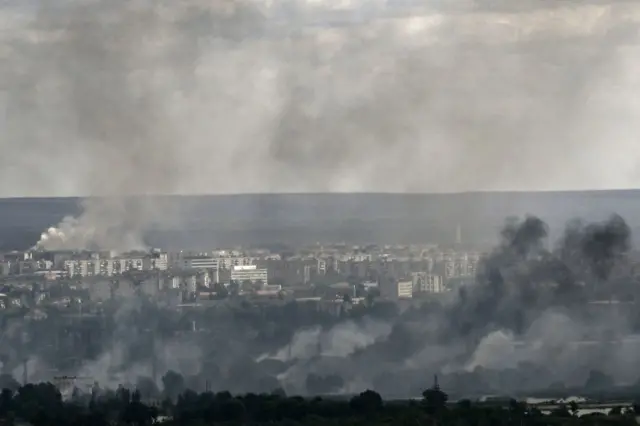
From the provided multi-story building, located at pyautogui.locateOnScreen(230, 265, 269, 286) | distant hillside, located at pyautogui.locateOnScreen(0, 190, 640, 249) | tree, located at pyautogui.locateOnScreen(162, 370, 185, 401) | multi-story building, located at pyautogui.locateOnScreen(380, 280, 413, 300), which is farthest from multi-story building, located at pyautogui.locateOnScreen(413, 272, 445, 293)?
tree, located at pyautogui.locateOnScreen(162, 370, 185, 401)

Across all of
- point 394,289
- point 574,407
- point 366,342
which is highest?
point 394,289

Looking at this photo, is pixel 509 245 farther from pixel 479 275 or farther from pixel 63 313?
pixel 63 313

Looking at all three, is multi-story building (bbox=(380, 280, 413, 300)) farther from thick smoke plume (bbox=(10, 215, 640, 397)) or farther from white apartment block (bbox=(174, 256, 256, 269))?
white apartment block (bbox=(174, 256, 256, 269))

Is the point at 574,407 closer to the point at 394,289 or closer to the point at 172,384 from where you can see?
the point at 394,289

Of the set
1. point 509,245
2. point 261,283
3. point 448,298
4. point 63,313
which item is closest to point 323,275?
point 261,283

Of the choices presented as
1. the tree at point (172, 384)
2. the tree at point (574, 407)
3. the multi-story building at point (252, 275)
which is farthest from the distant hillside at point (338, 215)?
the tree at point (574, 407)

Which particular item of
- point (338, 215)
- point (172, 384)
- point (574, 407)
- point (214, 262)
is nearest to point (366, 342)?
point (338, 215)

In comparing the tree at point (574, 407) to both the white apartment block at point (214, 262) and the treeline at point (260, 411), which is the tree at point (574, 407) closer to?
the treeline at point (260, 411)
